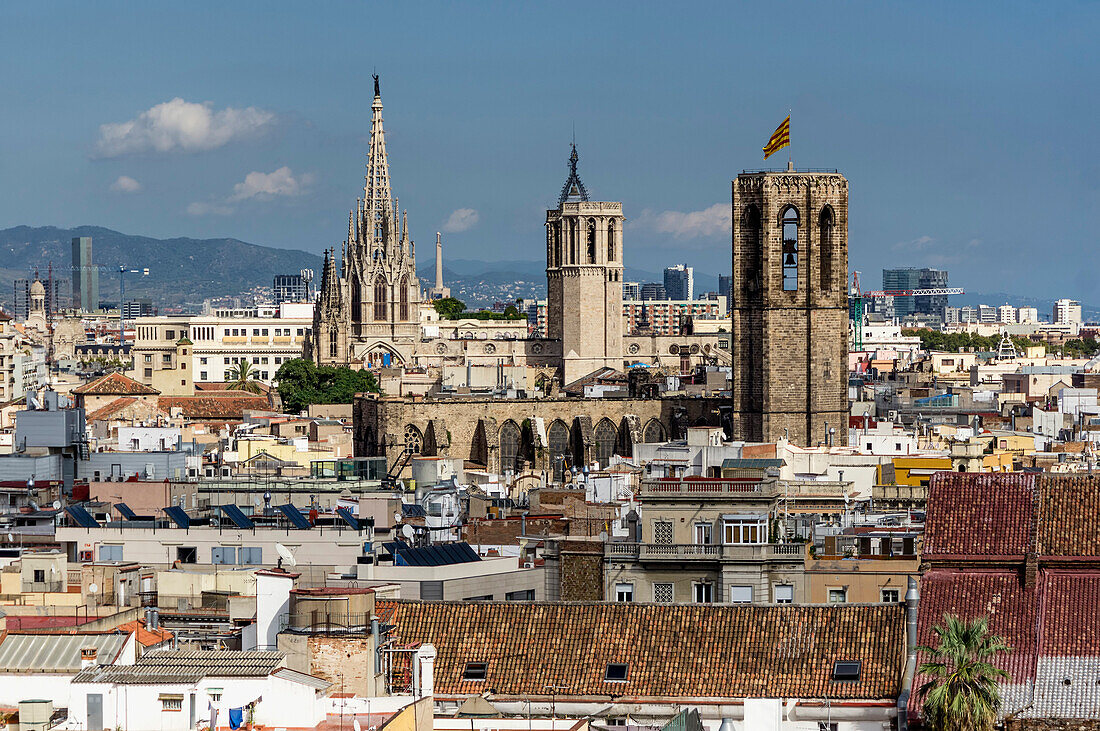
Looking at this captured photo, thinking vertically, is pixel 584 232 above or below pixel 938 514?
above

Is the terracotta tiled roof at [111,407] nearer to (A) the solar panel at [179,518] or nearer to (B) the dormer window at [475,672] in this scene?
(A) the solar panel at [179,518]

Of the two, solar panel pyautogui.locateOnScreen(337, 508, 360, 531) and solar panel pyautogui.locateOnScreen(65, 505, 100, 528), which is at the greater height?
solar panel pyautogui.locateOnScreen(65, 505, 100, 528)

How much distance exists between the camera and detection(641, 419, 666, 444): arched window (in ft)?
350

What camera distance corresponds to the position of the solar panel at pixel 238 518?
133 ft

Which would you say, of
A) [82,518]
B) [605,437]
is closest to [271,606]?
[82,518]

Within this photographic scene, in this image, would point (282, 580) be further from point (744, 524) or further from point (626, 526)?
point (626, 526)

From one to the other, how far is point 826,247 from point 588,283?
64.3m

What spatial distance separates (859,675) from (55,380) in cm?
12493

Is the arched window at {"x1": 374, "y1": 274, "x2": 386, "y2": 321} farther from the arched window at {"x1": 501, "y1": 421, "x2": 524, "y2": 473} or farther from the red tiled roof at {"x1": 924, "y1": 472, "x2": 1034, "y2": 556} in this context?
the red tiled roof at {"x1": 924, "y1": 472, "x2": 1034, "y2": 556}

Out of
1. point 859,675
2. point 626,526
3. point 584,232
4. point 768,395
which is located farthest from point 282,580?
point 584,232

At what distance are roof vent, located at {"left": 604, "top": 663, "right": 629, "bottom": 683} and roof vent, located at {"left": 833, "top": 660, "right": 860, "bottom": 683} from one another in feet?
8.51

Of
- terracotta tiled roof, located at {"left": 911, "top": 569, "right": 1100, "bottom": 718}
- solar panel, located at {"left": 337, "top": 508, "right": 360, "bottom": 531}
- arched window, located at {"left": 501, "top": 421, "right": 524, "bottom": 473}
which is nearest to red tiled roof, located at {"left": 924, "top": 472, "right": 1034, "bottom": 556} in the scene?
terracotta tiled roof, located at {"left": 911, "top": 569, "right": 1100, "bottom": 718}

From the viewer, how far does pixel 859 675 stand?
2955 centimetres

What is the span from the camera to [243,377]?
17475cm
